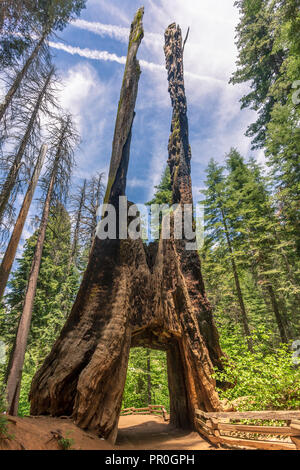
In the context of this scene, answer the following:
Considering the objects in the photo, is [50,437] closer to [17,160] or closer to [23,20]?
[17,160]

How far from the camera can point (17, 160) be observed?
8344 millimetres

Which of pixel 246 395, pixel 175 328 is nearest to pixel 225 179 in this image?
pixel 175 328

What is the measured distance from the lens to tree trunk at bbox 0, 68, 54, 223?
743 cm

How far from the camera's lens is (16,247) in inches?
287

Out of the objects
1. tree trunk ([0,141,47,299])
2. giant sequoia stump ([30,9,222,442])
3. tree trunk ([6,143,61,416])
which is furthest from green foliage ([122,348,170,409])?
tree trunk ([0,141,47,299])

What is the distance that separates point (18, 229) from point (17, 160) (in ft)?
9.22

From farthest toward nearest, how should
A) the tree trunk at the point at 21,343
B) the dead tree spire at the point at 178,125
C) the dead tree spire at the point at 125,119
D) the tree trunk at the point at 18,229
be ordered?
the dead tree spire at the point at 178,125 < the dead tree spire at the point at 125,119 < the tree trunk at the point at 18,229 < the tree trunk at the point at 21,343

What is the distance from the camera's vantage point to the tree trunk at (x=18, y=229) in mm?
6586

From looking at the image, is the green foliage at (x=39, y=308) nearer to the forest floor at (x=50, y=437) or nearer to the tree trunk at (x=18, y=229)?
the tree trunk at (x=18, y=229)

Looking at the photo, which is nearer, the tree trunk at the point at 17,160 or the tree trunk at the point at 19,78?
the tree trunk at the point at 17,160

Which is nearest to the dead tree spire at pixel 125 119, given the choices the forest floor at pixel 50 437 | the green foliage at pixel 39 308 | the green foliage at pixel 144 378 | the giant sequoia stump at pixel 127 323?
the giant sequoia stump at pixel 127 323

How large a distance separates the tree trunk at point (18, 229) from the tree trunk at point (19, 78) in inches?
82.8

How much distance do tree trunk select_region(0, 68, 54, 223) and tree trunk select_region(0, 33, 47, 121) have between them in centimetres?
119

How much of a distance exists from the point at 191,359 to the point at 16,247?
6901mm
